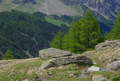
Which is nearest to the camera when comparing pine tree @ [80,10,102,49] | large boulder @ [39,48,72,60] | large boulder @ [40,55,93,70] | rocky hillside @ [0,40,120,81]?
rocky hillside @ [0,40,120,81]

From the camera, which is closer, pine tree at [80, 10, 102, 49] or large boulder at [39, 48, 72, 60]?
large boulder at [39, 48, 72, 60]

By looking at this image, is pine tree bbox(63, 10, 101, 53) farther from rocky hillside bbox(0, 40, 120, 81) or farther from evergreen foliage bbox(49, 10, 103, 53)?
rocky hillside bbox(0, 40, 120, 81)

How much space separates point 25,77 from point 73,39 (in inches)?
1155

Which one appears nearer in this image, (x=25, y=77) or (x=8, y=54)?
(x=25, y=77)

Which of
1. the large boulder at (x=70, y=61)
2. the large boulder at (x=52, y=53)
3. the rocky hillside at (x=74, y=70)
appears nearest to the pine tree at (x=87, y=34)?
the large boulder at (x=52, y=53)

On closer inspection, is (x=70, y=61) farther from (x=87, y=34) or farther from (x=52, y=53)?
(x=87, y=34)

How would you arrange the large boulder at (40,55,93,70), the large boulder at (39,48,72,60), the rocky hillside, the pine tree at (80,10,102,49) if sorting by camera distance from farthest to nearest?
the pine tree at (80,10,102,49) < the large boulder at (39,48,72,60) < the large boulder at (40,55,93,70) < the rocky hillside

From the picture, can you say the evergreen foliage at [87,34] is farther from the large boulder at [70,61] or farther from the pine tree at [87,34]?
the large boulder at [70,61]

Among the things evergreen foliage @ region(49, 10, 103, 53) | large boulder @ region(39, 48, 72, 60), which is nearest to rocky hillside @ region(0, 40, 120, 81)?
large boulder @ region(39, 48, 72, 60)

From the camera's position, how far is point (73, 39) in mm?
48000

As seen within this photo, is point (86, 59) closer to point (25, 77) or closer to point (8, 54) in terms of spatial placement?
point (25, 77)

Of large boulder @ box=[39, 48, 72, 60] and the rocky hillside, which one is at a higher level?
the rocky hillside

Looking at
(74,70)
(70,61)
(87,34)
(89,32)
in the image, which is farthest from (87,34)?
(74,70)

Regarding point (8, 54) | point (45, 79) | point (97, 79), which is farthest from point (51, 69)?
point (8, 54)
